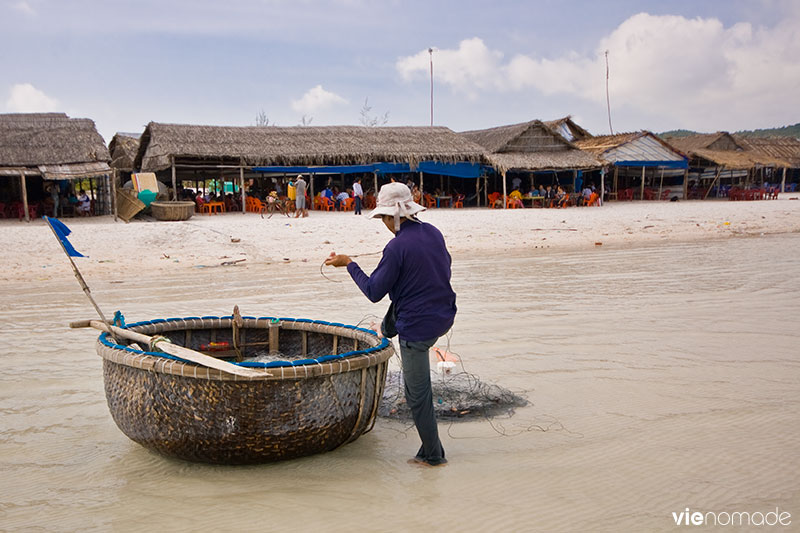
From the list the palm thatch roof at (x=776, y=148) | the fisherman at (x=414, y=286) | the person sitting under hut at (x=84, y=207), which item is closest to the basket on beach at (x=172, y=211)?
the person sitting under hut at (x=84, y=207)

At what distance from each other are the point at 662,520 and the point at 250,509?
1.81 meters

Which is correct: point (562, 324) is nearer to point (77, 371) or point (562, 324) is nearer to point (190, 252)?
point (77, 371)


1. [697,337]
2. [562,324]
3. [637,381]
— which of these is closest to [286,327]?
[637,381]

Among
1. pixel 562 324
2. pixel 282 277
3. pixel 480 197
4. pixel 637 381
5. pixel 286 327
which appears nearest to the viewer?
pixel 286 327

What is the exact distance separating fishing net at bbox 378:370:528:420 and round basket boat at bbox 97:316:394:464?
746 millimetres

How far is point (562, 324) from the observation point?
6.34 m

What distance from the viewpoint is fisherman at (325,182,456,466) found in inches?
126

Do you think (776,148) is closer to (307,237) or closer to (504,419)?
(307,237)

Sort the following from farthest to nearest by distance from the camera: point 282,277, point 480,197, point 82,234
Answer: point 480,197
point 82,234
point 282,277

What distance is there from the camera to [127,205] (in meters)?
16.8

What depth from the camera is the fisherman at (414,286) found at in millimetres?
3189

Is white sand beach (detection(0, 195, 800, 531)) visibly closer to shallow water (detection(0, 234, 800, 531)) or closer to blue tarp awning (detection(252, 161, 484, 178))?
shallow water (detection(0, 234, 800, 531))

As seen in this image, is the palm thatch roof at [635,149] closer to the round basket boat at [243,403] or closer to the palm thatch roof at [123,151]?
the palm thatch roof at [123,151]

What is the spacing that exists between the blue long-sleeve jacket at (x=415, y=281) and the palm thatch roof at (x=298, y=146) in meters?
17.6
